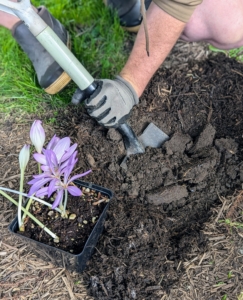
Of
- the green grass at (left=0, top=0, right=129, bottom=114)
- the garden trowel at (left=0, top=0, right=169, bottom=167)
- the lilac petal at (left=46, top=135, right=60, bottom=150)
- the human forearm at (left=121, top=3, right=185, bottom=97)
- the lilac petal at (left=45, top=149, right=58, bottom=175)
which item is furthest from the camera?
the green grass at (left=0, top=0, right=129, bottom=114)

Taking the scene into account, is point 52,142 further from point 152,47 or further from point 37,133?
point 152,47

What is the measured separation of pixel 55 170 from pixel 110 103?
572 mm

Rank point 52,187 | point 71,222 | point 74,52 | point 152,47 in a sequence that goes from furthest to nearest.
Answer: point 74,52
point 152,47
point 71,222
point 52,187

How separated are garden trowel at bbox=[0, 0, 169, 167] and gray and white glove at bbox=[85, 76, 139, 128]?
0.04 meters

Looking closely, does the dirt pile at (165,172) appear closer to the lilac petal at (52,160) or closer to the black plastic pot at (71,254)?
the black plastic pot at (71,254)

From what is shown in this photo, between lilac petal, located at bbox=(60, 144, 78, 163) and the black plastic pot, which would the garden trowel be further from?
lilac petal, located at bbox=(60, 144, 78, 163)

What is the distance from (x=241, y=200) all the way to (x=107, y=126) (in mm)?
696

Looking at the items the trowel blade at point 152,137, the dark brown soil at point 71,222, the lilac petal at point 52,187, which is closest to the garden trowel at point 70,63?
the trowel blade at point 152,137

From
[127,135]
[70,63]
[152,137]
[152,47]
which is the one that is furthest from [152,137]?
[70,63]

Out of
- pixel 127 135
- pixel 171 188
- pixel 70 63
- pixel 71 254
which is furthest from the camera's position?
pixel 127 135

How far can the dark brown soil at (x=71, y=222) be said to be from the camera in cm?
154

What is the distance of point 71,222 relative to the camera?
159 centimetres

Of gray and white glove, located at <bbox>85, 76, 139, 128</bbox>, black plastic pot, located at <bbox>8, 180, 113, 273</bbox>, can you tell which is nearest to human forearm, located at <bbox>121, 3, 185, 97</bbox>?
gray and white glove, located at <bbox>85, 76, 139, 128</bbox>

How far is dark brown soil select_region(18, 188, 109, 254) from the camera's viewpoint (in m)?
1.54
